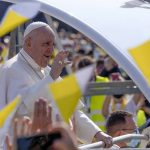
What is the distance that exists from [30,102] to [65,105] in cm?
192

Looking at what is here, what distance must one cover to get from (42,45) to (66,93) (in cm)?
236

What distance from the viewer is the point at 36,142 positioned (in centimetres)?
359

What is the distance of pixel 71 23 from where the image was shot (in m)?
6.51

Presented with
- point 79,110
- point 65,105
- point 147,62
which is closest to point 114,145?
point 79,110

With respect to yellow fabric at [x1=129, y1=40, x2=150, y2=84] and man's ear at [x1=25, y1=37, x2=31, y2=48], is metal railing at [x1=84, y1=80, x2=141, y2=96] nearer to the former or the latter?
man's ear at [x1=25, y1=37, x2=31, y2=48]

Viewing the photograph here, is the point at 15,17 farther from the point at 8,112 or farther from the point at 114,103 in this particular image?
the point at 114,103

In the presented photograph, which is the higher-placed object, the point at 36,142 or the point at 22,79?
the point at 36,142

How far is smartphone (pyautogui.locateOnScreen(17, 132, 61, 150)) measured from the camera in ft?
11.5

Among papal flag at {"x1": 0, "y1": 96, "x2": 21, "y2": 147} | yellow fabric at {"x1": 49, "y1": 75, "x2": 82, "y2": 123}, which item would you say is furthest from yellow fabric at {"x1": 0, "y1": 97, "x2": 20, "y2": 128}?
yellow fabric at {"x1": 49, "y1": 75, "x2": 82, "y2": 123}

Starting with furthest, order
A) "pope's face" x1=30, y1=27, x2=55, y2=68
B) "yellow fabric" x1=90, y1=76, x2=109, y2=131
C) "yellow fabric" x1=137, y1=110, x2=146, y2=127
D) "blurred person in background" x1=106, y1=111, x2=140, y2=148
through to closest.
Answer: "yellow fabric" x1=90, y1=76, x2=109, y2=131 → "yellow fabric" x1=137, y1=110, x2=146, y2=127 → "blurred person in background" x1=106, y1=111, x2=140, y2=148 → "pope's face" x1=30, y1=27, x2=55, y2=68

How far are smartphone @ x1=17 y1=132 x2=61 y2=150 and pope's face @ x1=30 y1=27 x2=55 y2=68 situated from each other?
2521mm

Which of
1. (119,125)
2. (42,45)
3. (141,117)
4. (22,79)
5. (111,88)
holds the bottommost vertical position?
(141,117)

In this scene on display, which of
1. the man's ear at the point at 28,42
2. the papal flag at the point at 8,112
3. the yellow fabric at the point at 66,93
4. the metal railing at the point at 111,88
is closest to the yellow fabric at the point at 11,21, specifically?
the papal flag at the point at 8,112

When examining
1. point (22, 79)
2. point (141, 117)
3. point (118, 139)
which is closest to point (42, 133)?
point (22, 79)
